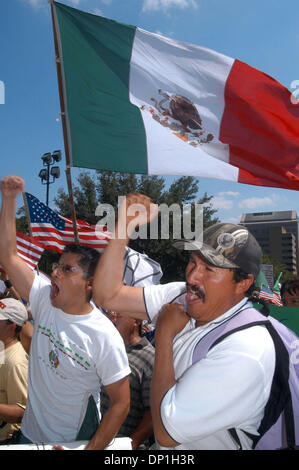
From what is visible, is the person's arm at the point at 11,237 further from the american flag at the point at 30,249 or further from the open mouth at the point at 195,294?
the american flag at the point at 30,249

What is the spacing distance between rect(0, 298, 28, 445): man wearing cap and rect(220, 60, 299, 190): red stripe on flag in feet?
8.13

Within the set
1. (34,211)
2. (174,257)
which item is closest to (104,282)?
(34,211)

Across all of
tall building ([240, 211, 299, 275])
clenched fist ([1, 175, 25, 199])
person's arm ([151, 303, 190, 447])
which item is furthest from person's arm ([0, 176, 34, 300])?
tall building ([240, 211, 299, 275])

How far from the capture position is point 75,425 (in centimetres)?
217

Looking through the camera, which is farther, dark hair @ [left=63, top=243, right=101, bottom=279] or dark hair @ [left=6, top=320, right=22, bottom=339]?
dark hair @ [left=6, top=320, right=22, bottom=339]

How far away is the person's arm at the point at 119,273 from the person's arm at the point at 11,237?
0.83 meters

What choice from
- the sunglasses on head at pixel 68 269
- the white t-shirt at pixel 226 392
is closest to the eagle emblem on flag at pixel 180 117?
the sunglasses on head at pixel 68 269

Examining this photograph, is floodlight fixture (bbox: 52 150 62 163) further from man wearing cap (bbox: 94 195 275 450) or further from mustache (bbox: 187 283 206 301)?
mustache (bbox: 187 283 206 301)

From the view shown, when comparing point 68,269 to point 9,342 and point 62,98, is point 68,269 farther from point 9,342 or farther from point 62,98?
point 62,98

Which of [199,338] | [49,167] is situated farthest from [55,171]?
[199,338]

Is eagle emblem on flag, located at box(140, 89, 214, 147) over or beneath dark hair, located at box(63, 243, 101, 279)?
over

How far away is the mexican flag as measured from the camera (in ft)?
11.1

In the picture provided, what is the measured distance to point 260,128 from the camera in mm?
3600
